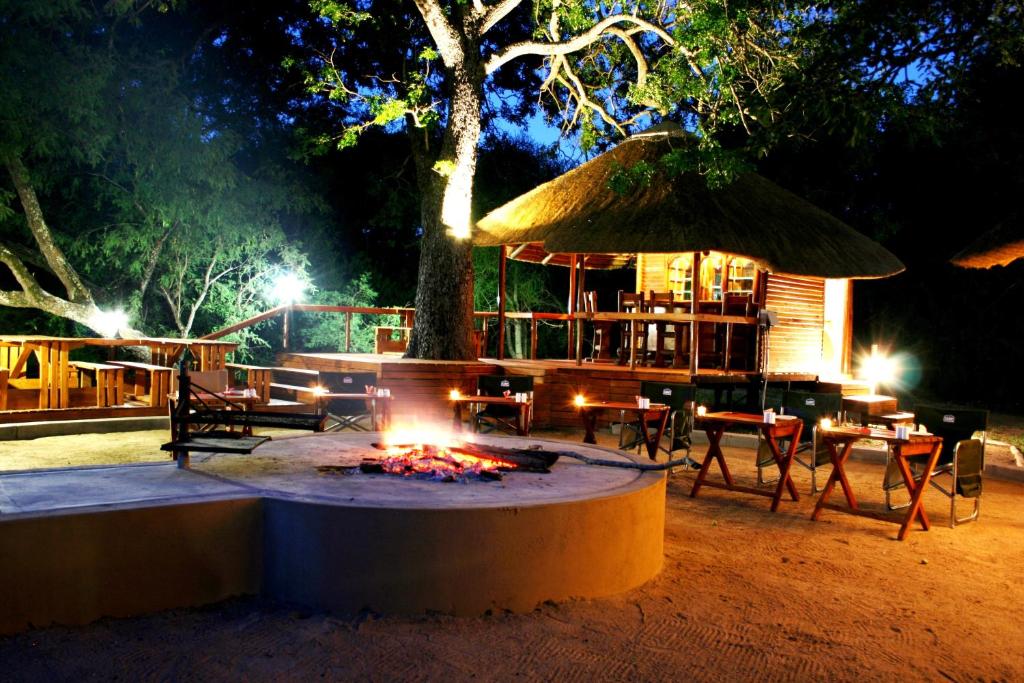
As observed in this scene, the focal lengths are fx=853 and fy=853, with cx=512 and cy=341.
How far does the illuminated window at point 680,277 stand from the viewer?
17.3 m

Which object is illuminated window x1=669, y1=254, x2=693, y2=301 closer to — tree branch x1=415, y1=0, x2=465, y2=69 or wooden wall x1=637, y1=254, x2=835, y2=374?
wooden wall x1=637, y1=254, x2=835, y2=374

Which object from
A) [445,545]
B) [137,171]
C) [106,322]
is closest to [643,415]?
[445,545]

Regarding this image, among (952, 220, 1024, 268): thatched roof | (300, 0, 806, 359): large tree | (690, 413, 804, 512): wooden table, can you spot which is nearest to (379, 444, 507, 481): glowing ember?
(690, 413, 804, 512): wooden table

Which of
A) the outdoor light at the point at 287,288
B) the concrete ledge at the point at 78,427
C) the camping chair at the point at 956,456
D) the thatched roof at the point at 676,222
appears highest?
the thatched roof at the point at 676,222

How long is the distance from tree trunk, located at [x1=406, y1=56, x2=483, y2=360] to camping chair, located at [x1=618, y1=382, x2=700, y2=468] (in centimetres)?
546

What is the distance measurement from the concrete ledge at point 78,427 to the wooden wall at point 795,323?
32.5 ft

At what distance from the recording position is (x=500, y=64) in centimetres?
1642

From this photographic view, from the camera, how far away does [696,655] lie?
422cm

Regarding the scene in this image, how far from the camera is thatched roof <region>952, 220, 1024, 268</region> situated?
11.2 metres

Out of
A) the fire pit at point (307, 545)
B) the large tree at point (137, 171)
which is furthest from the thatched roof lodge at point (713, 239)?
the fire pit at point (307, 545)

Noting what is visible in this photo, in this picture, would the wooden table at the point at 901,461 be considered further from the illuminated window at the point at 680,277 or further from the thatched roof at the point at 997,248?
the illuminated window at the point at 680,277

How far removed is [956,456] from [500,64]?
11984 mm

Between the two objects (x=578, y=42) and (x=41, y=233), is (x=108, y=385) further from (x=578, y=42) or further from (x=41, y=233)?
(x=578, y=42)

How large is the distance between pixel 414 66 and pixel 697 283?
9880 mm
